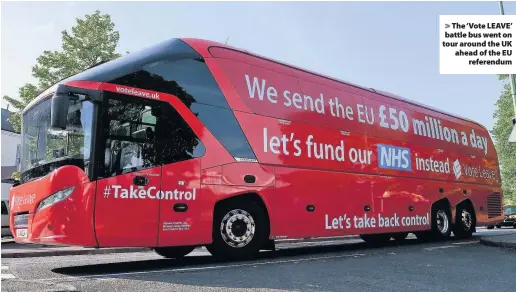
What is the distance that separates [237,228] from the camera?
7.86 m

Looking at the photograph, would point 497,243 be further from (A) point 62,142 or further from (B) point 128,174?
(A) point 62,142

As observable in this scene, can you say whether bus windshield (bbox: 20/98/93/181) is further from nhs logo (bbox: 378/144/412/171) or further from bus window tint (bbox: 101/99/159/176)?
nhs logo (bbox: 378/144/412/171)

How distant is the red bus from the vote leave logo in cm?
1

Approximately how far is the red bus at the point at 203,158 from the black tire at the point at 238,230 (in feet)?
0.06

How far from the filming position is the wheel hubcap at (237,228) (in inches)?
305

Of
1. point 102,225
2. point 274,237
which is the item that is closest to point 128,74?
point 102,225

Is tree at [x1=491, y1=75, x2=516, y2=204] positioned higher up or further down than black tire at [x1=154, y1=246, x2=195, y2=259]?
higher up

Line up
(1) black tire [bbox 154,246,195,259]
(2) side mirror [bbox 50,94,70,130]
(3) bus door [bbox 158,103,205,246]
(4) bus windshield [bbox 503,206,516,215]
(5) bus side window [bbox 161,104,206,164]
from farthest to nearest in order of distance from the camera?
1. (4) bus windshield [bbox 503,206,516,215]
2. (1) black tire [bbox 154,246,195,259]
3. (5) bus side window [bbox 161,104,206,164]
4. (3) bus door [bbox 158,103,205,246]
5. (2) side mirror [bbox 50,94,70,130]

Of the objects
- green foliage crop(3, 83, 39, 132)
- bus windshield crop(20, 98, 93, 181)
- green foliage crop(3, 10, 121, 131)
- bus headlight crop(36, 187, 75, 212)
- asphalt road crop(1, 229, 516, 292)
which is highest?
green foliage crop(3, 10, 121, 131)

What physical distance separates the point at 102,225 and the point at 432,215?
30.1ft

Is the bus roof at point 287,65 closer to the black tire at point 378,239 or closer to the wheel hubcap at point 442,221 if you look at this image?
the wheel hubcap at point 442,221

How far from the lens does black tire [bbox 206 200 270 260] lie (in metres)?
7.64

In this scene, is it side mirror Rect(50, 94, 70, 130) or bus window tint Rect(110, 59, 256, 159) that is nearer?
side mirror Rect(50, 94, 70, 130)

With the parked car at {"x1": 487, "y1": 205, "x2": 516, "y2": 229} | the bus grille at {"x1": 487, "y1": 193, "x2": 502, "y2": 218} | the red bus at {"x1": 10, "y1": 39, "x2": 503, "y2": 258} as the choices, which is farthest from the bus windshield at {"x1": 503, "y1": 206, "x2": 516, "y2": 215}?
the red bus at {"x1": 10, "y1": 39, "x2": 503, "y2": 258}
